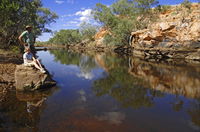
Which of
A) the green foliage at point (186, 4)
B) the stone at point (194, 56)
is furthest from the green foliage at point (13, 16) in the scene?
the green foliage at point (186, 4)

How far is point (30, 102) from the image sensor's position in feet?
26.1

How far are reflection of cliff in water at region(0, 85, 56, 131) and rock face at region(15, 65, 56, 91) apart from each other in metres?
0.46

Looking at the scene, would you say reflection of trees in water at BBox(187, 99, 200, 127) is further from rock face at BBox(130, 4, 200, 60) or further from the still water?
rock face at BBox(130, 4, 200, 60)

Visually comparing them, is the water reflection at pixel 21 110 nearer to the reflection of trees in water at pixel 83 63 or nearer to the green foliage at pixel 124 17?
the reflection of trees in water at pixel 83 63

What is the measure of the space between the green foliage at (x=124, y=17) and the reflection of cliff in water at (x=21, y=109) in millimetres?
42234

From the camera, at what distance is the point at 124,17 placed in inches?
2222

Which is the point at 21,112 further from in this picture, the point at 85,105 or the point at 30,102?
the point at 85,105

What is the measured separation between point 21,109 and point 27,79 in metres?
2.88

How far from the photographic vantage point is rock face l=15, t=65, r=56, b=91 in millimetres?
9500

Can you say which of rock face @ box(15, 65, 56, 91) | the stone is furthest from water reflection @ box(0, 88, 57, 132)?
the stone

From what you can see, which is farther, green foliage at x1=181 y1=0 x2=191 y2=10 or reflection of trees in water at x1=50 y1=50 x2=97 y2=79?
green foliage at x1=181 y1=0 x2=191 y2=10

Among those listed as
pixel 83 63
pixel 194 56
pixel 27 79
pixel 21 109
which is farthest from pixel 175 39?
pixel 21 109

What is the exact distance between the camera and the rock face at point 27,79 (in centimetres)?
950

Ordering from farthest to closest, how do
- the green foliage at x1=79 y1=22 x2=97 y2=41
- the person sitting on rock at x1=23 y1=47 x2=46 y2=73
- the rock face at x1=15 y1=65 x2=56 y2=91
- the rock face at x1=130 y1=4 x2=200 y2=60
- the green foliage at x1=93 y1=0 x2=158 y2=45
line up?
the green foliage at x1=79 y1=22 x2=97 y2=41, the green foliage at x1=93 y1=0 x2=158 y2=45, the rock face at x1=130 y1=4 x2=200 y2=60, the person sitting on rock at x1=23 y1=47 x2=46 y2=73, the rock face at x1=15 y1=65 x2=56 y2=91
